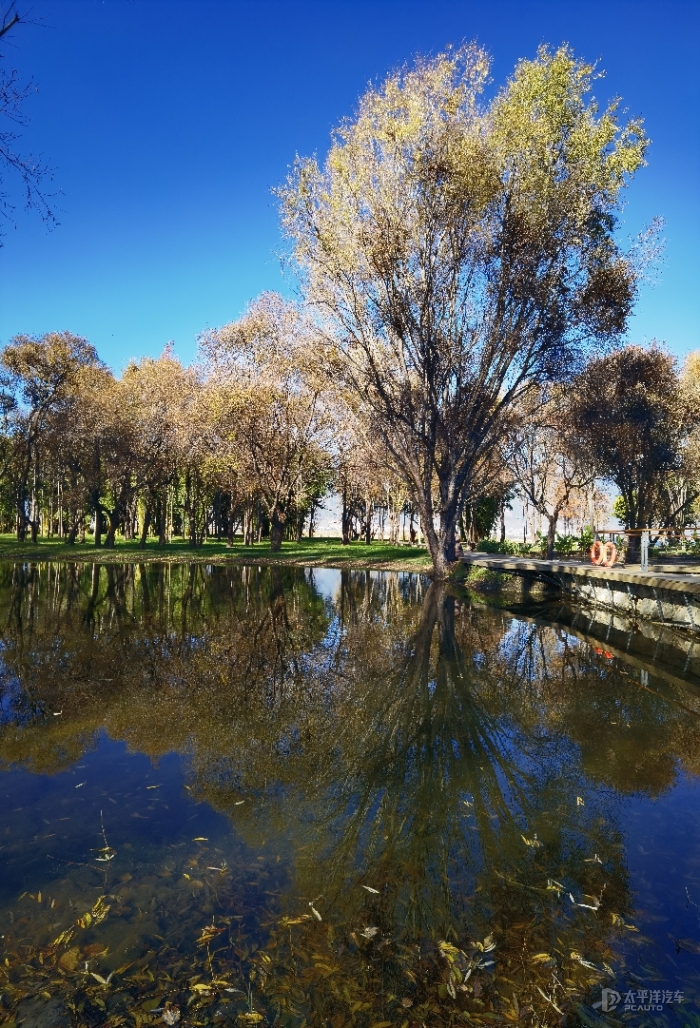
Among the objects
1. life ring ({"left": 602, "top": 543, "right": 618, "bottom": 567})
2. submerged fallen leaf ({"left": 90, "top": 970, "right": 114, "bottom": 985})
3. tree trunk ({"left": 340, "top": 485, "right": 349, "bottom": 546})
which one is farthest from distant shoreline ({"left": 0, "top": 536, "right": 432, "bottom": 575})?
submerged fallen leaf ({"left": 90, "top": 970, "right": 114, "bottom": 985})

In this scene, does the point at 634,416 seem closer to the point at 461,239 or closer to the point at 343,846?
the point at 461,239

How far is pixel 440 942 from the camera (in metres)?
3.50

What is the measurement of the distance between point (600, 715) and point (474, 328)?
60.7 feet

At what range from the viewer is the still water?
10.4 ft

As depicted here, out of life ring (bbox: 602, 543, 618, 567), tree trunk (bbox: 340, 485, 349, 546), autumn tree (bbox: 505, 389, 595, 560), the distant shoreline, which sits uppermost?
autumn tree (bbox: 505, 389, 595, 560)

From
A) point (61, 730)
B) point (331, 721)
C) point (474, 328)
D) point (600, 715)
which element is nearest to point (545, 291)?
point (474, 328)

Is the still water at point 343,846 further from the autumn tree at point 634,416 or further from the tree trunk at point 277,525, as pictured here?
the tree trunk at point 277,525

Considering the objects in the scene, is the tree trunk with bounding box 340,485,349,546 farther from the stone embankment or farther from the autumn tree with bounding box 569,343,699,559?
the stone embankment

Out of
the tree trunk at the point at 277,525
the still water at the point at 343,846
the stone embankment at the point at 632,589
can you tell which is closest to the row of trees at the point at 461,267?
the stone embankment at the point at 632,589

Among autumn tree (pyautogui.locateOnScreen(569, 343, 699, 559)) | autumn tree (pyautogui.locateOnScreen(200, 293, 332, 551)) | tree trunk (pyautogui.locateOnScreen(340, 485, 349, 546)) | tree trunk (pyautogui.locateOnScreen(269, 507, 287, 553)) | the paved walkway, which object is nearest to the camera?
the paved walkway

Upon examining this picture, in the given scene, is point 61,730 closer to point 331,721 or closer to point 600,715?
point 331,721

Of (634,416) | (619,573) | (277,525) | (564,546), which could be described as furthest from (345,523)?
(619,573)

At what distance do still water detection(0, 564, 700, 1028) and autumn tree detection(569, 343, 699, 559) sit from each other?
25.4m

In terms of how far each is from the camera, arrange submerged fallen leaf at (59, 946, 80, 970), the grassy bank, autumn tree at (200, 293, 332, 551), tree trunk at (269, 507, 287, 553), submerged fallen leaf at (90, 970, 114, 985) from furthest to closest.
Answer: tree trunk at (269, 507, 287, 553) < the grassy bank < autumn tree at (200, 293, 332, 551) < submerged fallen leaf at (59, 946, 80, 970) < submerged fallen leaf at (90, 970, 114, 985)
